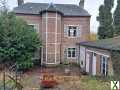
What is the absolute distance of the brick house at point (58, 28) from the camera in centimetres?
3478

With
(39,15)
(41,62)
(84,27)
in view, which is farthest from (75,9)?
(41,62)

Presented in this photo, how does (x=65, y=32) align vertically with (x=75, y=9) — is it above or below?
below

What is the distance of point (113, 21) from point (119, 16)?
3.89 ft

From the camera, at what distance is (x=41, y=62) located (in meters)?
35.3

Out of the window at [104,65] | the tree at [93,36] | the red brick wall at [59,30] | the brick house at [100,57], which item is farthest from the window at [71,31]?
the window at [104,65]

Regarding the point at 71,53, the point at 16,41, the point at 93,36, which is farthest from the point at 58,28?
the point at 93,36

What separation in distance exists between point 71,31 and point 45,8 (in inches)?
178

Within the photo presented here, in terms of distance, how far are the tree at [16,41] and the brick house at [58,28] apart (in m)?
2.67

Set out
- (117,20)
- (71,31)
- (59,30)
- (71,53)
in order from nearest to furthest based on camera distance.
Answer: (59,30) → (71,31) → (71,53) → (117,20)

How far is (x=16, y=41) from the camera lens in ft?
101

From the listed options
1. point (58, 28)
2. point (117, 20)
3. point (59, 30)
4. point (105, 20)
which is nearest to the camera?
point (58, 28)

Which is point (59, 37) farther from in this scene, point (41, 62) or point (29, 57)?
point (29, 57)

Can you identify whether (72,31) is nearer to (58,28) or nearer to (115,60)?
(58,28)

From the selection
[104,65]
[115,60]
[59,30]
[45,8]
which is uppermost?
[45,8]
